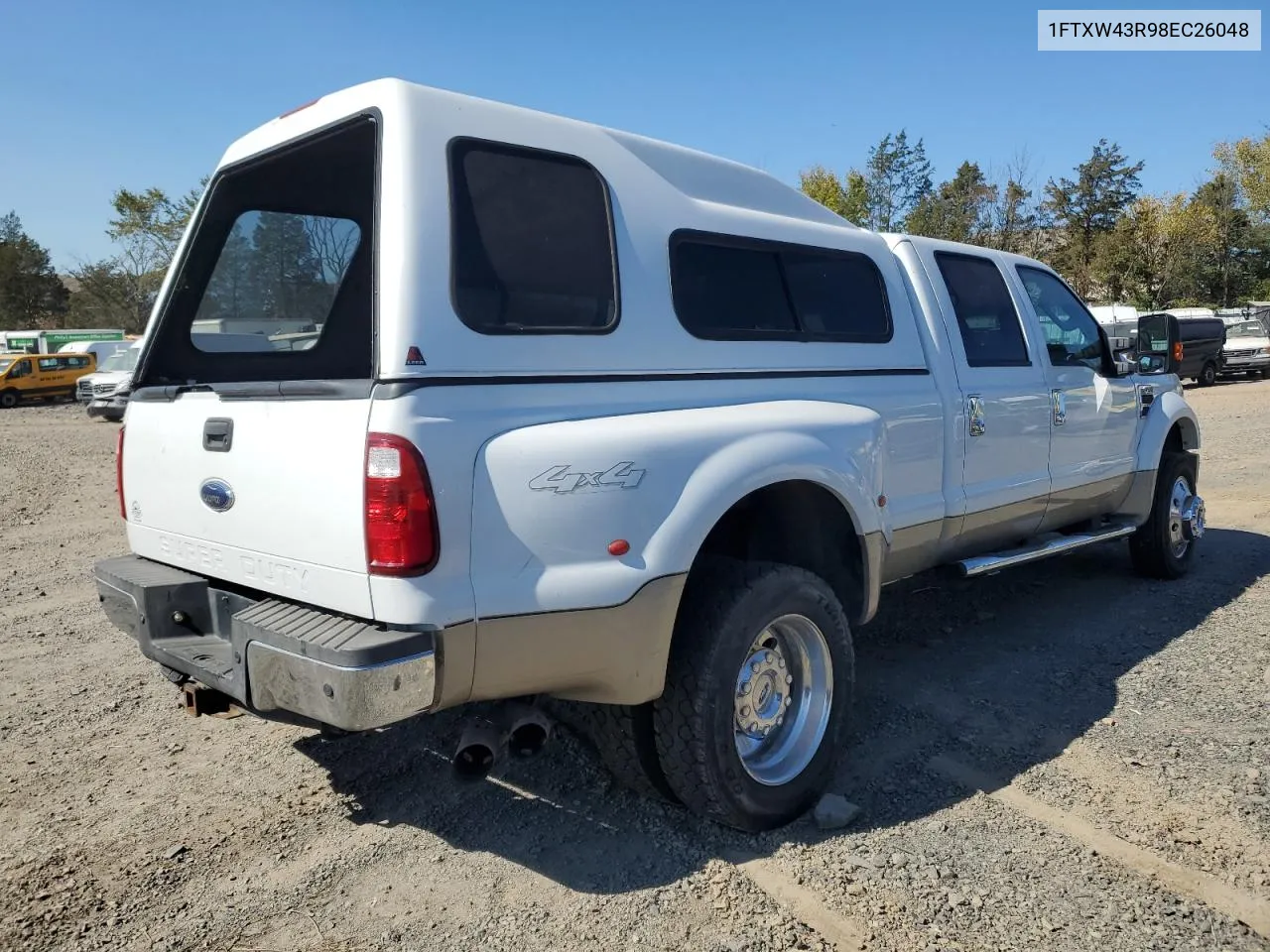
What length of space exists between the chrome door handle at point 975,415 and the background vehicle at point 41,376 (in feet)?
104

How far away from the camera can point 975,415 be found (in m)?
4.53

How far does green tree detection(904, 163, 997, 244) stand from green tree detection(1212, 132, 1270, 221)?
16315 millimetres

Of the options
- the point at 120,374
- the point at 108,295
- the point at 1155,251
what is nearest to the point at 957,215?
the point at 1155,251

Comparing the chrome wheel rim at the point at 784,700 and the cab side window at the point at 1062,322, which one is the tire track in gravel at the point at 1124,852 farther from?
the cab side window at the point at 1062,322

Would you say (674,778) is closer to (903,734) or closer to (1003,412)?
(903,734)

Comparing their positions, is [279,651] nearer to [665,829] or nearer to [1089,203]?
[665,829]

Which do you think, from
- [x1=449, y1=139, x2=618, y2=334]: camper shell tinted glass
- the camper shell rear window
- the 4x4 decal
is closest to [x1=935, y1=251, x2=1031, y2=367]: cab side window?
[x1=449, y1=139, x2=618, y2=334]: camper shell tinted glass

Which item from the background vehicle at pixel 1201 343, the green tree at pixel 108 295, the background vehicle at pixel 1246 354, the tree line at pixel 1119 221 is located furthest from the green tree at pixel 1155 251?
the green tree at pixel 108 295

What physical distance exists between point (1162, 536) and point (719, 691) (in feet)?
14.7

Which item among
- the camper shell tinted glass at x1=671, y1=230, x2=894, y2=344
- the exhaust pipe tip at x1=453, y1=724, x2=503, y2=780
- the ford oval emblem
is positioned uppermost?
the camper shell tinted glass at x1=671, y1=230, x2=894, y2=344

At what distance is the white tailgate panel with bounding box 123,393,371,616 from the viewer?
2.56m

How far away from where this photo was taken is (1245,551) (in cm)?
721

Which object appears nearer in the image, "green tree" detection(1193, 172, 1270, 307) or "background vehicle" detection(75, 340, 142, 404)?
"background vehicle" detection(75, 340, 142, 404)

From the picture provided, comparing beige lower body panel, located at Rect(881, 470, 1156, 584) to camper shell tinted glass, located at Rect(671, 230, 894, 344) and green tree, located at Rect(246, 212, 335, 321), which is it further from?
green tree, located at Rect(246, 212, 335, 321)
